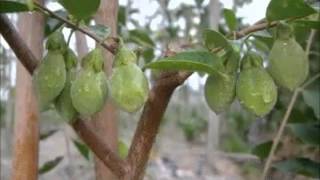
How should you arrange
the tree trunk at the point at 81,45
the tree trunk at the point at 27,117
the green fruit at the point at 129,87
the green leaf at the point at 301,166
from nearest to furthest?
the green fruit at the point at 129,87
the tree trunk at the point at 27,117
the tree trunk at the point at 81,45
the green leaf at the point at 301,166

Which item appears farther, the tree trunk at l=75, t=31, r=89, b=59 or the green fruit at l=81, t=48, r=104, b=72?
the tree trunk at l=75, t=31, r=89, b=59

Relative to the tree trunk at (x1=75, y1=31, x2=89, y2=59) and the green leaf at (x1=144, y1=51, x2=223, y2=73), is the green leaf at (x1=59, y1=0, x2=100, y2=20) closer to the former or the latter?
the green leaf at (x1=144, y1=51, x2=223, y2=73)

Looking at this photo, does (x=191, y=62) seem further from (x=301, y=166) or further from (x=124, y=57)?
(x=301, y=166)

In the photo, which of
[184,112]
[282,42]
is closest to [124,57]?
[282,42]

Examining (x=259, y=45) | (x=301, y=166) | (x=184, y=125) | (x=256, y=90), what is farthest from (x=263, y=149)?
(x=184, y=125)

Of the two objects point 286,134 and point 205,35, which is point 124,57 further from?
point 286,134

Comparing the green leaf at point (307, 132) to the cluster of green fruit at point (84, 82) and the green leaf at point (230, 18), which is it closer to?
the green leaf at point (230, 18)

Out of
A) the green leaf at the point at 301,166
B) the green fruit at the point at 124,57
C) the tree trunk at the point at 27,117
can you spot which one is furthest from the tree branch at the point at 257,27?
the green leaf at the point at 301,166

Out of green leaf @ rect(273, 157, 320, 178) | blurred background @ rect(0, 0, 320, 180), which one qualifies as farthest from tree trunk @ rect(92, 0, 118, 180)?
green leaf @ rect(273, 157, 320, 178)
